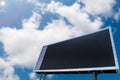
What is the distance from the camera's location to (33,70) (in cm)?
767

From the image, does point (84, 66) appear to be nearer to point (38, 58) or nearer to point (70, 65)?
point (70, 65)

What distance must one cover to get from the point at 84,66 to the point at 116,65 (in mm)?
1082

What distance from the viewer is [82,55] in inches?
223

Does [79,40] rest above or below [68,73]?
above

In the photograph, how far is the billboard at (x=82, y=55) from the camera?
4785 millimetres

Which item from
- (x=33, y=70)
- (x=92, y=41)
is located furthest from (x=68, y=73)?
(x=33, y=70)

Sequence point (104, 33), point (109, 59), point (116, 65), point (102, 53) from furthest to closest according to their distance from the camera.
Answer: point (104, 33)
point (102, 53)
point (109, 59)
point (116, 65)

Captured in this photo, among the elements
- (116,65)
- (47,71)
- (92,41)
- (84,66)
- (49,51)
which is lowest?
(116,65)

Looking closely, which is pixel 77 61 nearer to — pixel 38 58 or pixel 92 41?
pixel 92 41

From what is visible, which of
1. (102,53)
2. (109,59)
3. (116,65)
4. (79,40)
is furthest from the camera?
(79,40)

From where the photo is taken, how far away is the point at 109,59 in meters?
4.68

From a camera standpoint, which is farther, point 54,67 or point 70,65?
point 54,67

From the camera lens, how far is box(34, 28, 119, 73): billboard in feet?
15.7

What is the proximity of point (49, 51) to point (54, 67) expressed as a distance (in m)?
1.22
